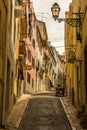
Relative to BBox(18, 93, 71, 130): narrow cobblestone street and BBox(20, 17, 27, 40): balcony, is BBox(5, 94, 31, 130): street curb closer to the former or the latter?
BBox(18, 93, 71, 130): narrow cobblestone street

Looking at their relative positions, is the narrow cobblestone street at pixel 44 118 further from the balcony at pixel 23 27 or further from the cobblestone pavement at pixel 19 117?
the balcony at pixel 23 27

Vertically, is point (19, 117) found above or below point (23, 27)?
below

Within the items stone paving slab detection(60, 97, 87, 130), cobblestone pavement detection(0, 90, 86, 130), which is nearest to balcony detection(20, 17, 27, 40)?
cobblestone pavement detection(0, 90, 86, 130)

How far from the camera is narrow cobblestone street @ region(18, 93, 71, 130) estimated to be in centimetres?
1897

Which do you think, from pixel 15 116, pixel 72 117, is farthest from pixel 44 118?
pixel 15 116

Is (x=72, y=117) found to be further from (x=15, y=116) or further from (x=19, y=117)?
(x=15, y=116)

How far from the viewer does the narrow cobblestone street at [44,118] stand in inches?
747

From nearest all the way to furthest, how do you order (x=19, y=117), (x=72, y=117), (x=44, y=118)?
1. (x=44, y=118)
2. (x=19, y=117)
3. (x=72, y=117)

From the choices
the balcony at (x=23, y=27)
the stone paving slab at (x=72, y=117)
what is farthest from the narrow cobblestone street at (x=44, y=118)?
the balcony at (x=23, y=27)

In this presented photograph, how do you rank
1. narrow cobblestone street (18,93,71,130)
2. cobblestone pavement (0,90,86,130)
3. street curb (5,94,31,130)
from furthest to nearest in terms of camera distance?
street curb (5,94,31,130), narrow cobblestone street (18,93,71,130), cobblestone pavement (0,90,86,130)

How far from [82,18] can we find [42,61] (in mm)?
44554

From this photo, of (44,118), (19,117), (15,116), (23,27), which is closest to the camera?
(44,118)

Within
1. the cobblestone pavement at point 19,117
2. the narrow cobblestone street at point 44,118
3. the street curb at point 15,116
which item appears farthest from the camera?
the street curb at point 15,116

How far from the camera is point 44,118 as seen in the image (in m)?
21.9
